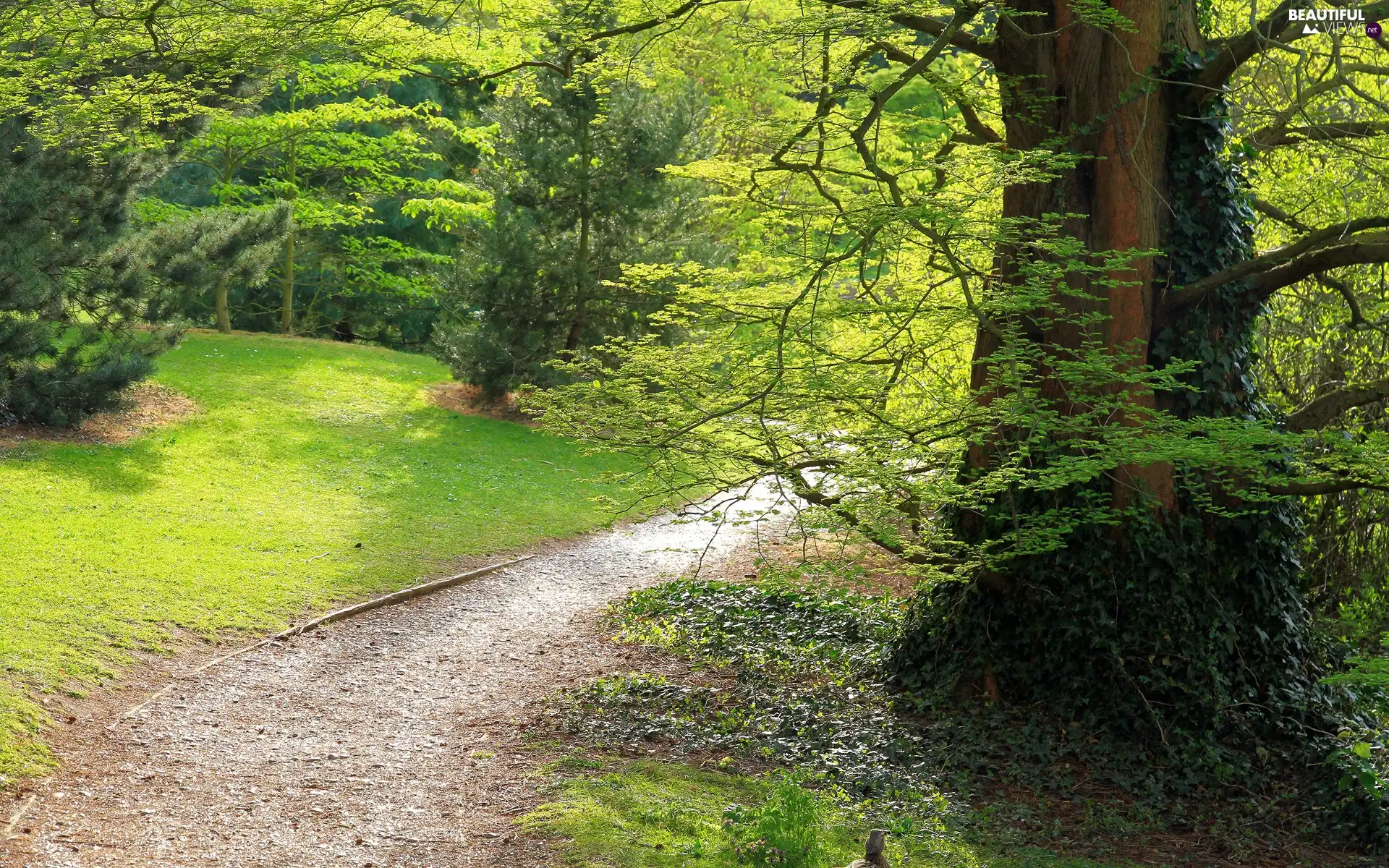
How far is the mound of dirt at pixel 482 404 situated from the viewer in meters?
19.5

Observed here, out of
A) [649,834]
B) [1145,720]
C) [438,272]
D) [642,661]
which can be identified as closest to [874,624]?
[642,661]

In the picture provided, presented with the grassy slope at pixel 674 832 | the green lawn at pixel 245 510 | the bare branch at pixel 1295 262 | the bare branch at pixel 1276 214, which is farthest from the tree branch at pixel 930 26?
the green lawn at pixel 245 510

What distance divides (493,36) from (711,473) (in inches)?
497

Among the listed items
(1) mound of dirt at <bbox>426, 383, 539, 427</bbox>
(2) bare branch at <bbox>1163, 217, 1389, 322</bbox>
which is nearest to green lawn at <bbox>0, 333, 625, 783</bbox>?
(1) mound of dirt at <bbox>426, 383, 539, 427</bbox>

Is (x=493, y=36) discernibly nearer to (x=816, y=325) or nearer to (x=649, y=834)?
(x=816, y=325)

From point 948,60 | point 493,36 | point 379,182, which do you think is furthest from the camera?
point 379,182

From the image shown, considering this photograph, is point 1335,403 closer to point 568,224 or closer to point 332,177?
point 568,224

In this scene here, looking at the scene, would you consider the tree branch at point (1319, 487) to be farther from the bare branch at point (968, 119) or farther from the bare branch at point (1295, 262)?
the bare branch at point (968, 119)

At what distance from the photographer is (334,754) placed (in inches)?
285

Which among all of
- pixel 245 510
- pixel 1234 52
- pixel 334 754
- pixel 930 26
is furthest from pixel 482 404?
pixel 1234 52

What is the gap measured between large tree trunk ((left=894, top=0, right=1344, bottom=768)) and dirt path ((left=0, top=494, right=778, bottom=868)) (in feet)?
13.1

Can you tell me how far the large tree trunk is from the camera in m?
7.59

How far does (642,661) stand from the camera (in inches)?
383

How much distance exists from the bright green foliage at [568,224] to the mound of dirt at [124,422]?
4644 mm
